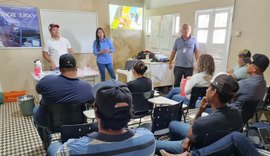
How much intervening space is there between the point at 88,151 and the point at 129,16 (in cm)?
510

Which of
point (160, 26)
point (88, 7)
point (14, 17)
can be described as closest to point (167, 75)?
point (160, 26)

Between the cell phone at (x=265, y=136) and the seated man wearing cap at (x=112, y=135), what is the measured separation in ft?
5.21

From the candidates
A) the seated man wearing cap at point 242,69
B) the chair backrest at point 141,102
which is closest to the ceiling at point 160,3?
the seated man wearing cap at point 242,69

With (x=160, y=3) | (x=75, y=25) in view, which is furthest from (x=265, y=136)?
(x=75, y=25)

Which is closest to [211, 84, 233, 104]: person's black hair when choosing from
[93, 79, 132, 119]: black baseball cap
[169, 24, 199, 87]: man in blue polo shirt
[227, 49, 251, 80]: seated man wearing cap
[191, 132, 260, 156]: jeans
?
[191, 132, 260, 156]: jeans

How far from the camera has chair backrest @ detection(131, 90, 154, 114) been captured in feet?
7.33

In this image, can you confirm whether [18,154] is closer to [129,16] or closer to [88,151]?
[88,151]

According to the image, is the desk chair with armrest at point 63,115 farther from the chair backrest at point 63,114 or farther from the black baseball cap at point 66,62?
the black baseball cap at point 66,62

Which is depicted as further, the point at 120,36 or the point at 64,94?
the point at 120,36

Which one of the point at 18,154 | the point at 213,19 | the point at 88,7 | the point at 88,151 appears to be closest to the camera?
the point at 88,151

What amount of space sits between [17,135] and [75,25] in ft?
9.38

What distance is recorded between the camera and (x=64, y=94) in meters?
1.73

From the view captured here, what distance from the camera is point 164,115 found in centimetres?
190

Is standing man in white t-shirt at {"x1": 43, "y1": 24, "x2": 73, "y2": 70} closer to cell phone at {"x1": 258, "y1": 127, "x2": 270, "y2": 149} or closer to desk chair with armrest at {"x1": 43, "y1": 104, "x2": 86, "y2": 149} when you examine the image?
desk chair with armrest at {"x1": 43, "y1": 104, "x2": 86, "y2": 149}
